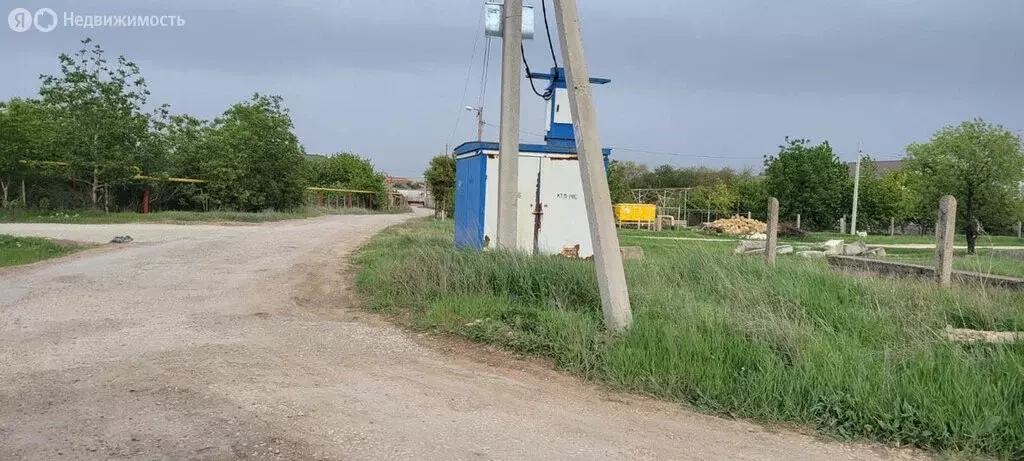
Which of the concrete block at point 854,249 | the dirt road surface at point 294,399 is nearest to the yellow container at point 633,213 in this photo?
the concrete block at point 854,249

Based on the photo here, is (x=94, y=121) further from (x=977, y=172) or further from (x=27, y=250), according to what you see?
(x=977, y=172)

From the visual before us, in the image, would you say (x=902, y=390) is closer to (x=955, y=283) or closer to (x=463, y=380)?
(x=463, y=380)

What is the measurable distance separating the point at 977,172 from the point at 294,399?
23196 millimetres

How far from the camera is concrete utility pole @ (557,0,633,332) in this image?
621 centimetres

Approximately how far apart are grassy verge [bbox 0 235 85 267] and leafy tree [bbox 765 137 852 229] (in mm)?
30714

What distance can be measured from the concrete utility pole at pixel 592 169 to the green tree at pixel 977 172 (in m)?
19.1

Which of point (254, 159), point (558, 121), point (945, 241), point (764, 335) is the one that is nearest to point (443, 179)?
point (254, 159)

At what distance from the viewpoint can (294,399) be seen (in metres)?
4.62

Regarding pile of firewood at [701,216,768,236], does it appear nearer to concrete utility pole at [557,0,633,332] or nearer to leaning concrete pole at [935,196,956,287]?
leaning concrete pole at [935,196,956,287]

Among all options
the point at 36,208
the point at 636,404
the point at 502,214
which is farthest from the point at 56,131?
the point at 636,404

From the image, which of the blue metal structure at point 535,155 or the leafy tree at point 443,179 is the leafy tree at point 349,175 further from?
the blue metal structure at point 535,155

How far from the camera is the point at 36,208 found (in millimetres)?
30172

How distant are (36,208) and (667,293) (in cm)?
3199

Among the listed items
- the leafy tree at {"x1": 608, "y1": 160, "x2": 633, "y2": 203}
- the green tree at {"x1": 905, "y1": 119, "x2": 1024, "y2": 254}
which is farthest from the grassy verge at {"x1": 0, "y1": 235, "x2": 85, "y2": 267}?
the leafy tree at {"x1": 608, "y1": 160, "x2": 633, "y2": 203}
